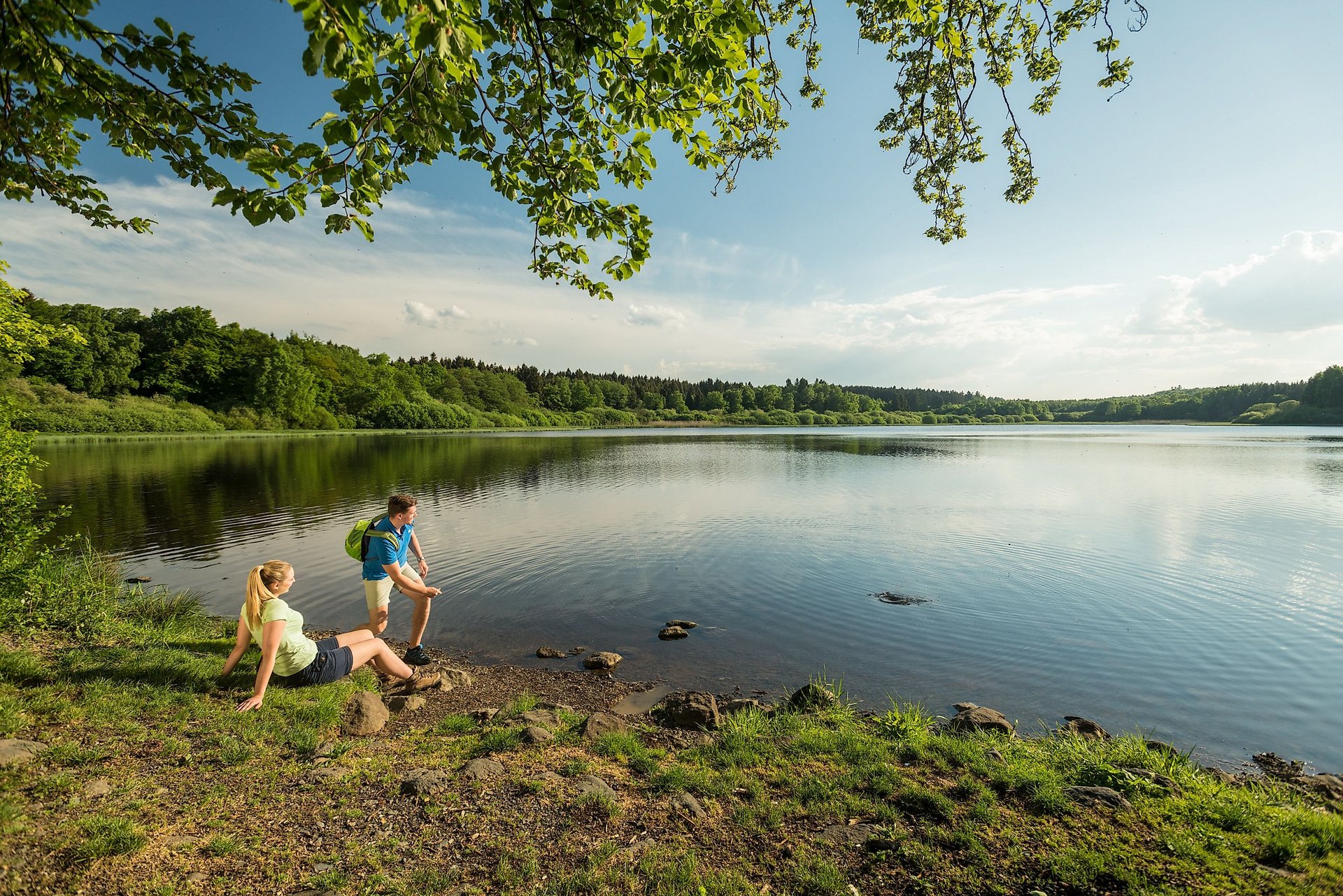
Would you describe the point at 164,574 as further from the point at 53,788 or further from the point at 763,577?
the point at 763,577

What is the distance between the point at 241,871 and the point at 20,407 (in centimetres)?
1039

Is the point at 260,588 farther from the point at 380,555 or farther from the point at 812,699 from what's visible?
the point at 812,699

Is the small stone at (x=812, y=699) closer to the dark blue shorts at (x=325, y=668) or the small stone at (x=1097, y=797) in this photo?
the small stone at (x=1097, y=797)

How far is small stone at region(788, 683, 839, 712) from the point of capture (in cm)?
779

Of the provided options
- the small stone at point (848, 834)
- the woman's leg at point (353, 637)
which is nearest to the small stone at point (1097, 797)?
the small stone at point (848, 834)

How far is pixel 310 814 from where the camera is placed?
4.49m

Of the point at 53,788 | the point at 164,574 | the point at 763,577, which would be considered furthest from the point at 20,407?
the point at 763,577

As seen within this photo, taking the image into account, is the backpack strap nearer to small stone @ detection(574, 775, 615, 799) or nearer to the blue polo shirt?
the blue polo shirt

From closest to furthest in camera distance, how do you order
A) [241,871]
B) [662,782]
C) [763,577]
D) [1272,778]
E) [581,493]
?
[241,871], [662,782], [1272,778], [763,577], [581,493]

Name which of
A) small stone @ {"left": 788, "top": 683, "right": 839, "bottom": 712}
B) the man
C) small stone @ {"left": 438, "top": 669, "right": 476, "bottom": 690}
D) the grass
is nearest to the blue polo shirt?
the man

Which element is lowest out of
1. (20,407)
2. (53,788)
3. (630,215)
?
(53,788)

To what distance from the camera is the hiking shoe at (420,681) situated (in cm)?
783

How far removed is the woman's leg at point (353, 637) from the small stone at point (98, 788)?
2764 millimetres

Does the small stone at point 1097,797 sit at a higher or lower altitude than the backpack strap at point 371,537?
lower
